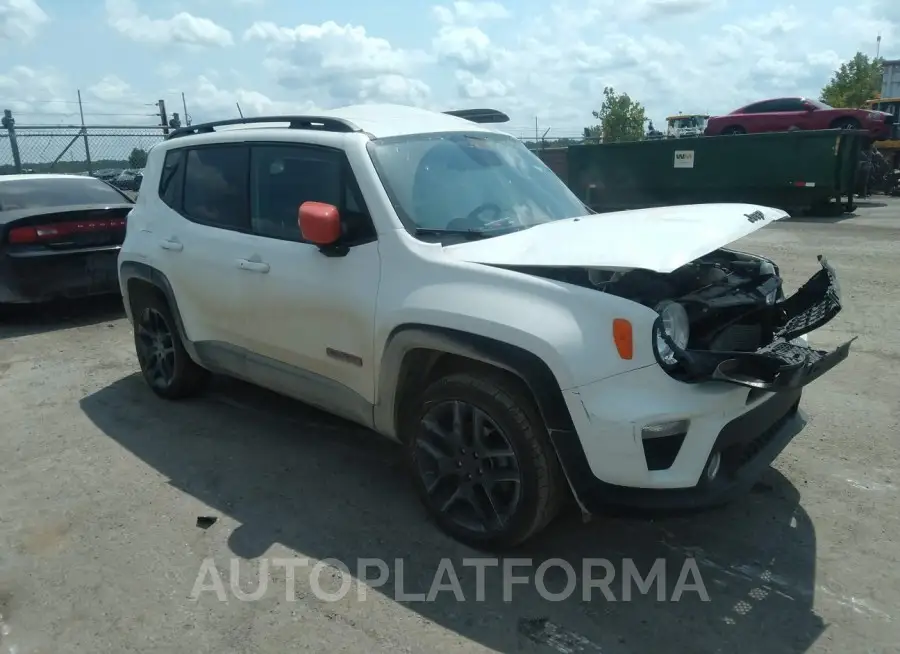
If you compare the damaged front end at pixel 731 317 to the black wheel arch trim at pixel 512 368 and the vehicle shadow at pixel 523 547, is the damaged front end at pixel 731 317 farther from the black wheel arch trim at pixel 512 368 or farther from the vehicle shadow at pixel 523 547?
the vehicle shadow at pixel 523 547

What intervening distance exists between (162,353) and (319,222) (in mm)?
2393

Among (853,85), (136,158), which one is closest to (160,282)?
(136,158)

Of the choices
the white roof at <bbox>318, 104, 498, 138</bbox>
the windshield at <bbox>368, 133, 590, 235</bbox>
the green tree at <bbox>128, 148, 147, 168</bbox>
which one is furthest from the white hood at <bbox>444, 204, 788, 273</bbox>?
the green tree at <bbox>128, 148, 147, 168</bbox>

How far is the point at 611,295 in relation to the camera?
2.82 meters

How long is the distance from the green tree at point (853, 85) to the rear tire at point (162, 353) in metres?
48.3

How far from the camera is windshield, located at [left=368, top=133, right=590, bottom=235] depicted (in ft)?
11.8

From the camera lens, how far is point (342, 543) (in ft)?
11.2

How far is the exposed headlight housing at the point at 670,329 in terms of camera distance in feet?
9.04

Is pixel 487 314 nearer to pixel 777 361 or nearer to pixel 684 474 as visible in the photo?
pixel 684 474

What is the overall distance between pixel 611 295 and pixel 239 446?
267cm

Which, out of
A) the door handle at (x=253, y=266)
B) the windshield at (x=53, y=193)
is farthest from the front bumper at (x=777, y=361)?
the windshield at (x=53, y=193)

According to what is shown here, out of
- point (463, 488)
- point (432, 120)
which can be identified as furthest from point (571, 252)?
point (432, 120)

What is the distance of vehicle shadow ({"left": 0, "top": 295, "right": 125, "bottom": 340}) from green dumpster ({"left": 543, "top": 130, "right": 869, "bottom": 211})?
1324cm

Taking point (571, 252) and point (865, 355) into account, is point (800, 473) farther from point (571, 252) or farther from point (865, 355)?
point (865, 355)
